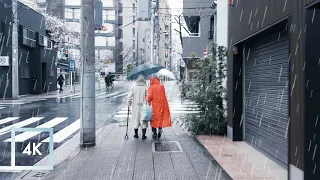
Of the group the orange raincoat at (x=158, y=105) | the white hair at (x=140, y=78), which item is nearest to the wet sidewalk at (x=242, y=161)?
the orange raincoat at (x=158, y=105)

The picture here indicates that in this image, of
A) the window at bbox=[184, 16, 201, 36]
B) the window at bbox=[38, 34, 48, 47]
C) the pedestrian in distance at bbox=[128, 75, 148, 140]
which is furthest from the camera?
the window at bbox=[38, 34, 48, 47]

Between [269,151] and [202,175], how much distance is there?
200 cm

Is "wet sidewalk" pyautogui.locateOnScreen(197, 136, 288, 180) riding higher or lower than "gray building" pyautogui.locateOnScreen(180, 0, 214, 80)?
lower

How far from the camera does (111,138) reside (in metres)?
9.38

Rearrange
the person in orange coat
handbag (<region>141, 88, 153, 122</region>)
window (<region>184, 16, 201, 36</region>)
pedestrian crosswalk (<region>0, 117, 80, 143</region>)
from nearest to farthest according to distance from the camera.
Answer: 1. handbag (<region>141, 88, 153, 122</region>)
2. the person in orange coat
3. pedestrian crosswalk (<region>0, 117, 80, 143</region>)
4. window (<region>184, 16, 201, 36</region>)

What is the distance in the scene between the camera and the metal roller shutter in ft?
20.5

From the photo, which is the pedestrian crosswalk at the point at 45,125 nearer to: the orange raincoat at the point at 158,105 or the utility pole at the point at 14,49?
the orange raincoat at the point at 158,105

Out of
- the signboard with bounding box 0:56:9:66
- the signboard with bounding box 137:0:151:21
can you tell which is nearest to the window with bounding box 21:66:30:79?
the signboard with bounding box 0:56:9:66

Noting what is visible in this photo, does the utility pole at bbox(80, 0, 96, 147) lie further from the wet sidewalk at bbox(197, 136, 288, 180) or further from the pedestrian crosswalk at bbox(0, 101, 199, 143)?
the wet sidewalk at bbox(197, 136, 288, 180)

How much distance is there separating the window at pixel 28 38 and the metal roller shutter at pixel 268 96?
945 inches

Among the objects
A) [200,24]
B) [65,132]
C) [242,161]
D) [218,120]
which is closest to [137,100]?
[218,120]

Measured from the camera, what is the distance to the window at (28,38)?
28341 millimetres

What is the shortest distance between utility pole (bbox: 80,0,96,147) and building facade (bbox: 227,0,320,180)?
11.5ft

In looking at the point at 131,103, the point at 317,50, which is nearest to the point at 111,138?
the point at 131,103
